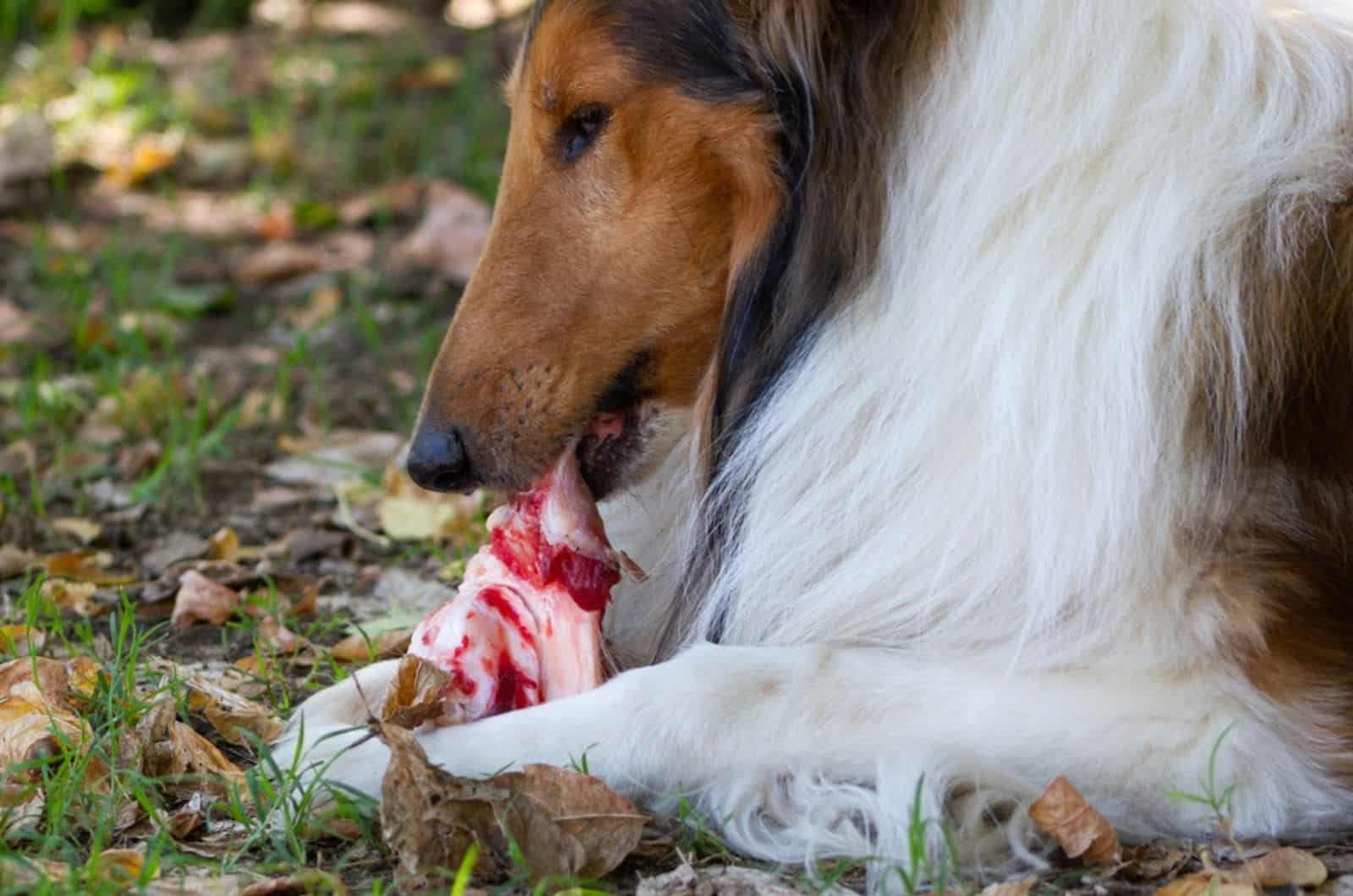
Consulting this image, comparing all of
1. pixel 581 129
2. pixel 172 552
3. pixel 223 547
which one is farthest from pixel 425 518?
pixel 581 129

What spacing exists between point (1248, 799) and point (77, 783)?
1703mm

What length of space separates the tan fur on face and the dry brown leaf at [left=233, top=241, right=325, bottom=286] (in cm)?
346

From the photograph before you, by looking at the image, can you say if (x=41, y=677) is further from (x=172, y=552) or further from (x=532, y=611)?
(x=172, y=552)

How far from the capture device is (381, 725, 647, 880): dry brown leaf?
240 cm

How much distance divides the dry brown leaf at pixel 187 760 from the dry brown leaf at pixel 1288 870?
1.50 meters

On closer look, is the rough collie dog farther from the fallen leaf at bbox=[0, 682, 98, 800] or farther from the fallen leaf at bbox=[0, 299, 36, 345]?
the fallen leaf at bbox=[0, 299, 36, 345]

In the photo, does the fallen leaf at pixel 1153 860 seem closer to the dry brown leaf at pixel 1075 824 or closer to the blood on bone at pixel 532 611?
the dry brown leaf at pixel 1075 824

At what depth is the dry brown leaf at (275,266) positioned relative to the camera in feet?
20.7

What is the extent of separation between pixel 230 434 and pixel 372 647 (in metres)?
1.86

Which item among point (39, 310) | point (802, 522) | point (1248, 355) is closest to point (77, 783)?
point (802, 522)

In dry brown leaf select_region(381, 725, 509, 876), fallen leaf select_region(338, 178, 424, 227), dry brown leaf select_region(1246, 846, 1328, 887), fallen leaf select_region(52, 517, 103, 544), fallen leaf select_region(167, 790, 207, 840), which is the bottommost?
fallen leaf select_region(52, 517, 103, 544)

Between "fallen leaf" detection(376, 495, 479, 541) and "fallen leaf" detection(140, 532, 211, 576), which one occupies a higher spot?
"fallen leaf" detection(376, 495, 479, 541)

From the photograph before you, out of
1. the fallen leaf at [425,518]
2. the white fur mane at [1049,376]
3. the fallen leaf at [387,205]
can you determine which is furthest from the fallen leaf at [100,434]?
the white fur mane at [1049,376]

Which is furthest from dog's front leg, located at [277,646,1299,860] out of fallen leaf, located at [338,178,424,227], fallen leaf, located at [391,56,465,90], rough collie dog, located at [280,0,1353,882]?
fallen leaf, located at [391,56,465,90]
